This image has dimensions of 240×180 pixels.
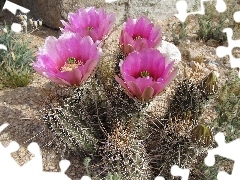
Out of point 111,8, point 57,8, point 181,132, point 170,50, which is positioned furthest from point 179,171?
point 57,8

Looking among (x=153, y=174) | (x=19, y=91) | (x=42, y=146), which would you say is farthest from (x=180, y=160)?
(x=19, y=91)

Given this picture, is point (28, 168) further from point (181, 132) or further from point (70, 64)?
point (181, 132)

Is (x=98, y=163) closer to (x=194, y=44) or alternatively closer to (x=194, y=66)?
(x=194, y=66)

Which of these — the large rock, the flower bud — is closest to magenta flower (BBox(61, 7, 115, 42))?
the flower bud

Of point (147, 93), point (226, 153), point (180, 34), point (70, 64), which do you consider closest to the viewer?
point (147, 93)

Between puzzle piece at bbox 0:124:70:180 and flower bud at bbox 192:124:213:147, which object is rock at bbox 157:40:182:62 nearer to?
puzzle piece at bbox 0:124:70:180

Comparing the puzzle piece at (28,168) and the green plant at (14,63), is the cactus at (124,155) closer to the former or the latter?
the puzzle piece at (28,168)
